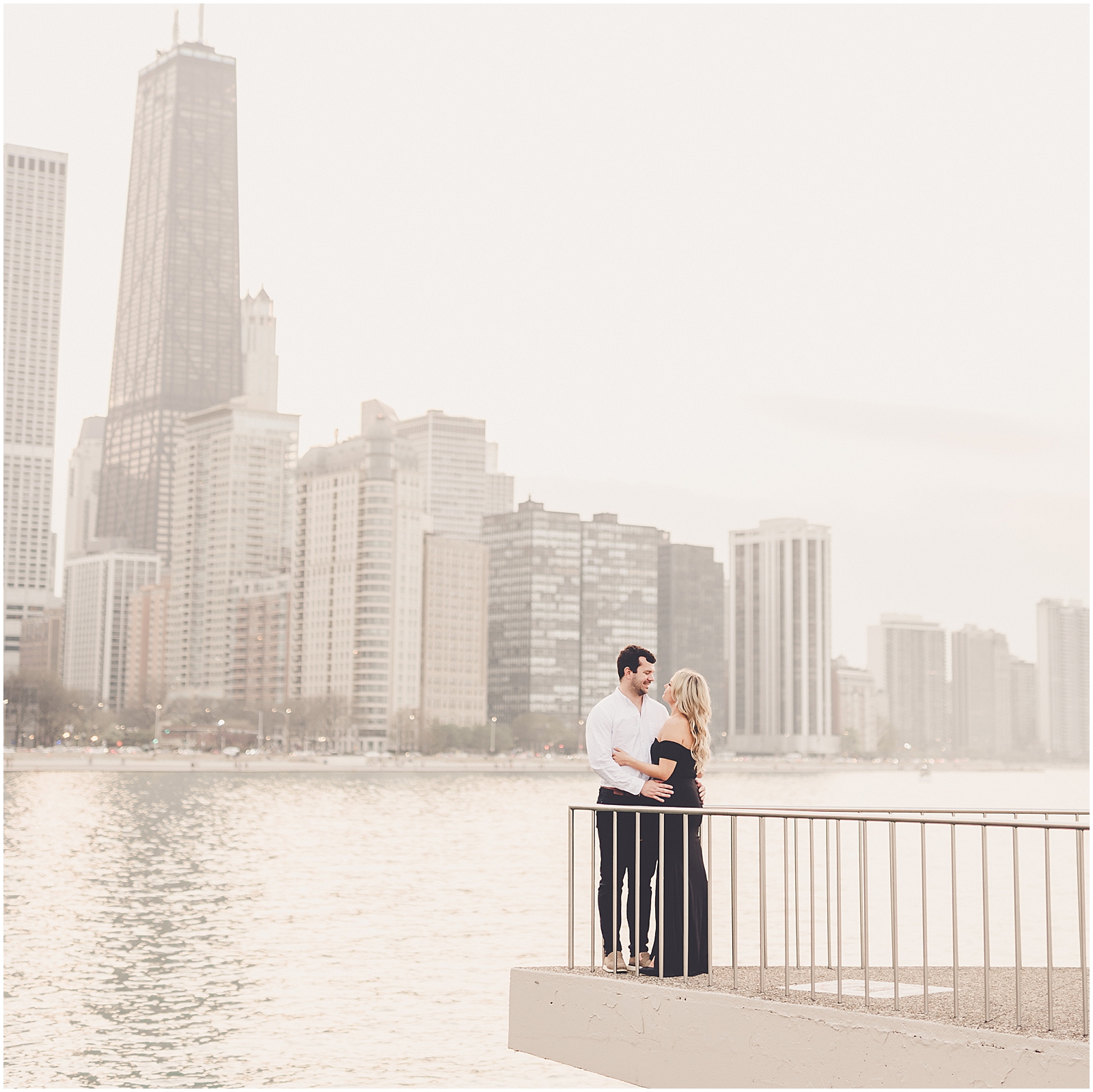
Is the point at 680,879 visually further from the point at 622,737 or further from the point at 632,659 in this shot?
the point at 632,659

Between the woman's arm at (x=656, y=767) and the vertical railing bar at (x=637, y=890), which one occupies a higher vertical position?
the woman's arm at (x=656, y=767)

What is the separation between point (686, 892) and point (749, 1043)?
972 mm

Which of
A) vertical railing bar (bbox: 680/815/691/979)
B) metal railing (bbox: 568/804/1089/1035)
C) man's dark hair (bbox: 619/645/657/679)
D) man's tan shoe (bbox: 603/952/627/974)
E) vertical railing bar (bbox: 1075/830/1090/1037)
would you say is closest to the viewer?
vertical railing bar (bbox: 1075/830/1090/1037)

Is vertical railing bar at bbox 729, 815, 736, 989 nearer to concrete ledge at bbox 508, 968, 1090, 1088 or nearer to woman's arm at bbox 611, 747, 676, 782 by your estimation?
concrete ledge at bbox 508, 968, 1090, 1088

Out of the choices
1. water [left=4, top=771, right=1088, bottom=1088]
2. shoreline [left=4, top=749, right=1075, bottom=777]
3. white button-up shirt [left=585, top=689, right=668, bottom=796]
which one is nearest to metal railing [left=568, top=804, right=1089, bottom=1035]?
white button-up shirt [left=585, top=689, right=668, bottom=796]

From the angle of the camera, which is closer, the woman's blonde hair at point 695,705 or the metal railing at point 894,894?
the metal railing at point 894,894

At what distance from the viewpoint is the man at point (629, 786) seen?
29.2ft

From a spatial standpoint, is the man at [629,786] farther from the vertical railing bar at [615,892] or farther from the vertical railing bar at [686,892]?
the vertical railing bar at [686,892]

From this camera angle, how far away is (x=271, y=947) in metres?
28.8

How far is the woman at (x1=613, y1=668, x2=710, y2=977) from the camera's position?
8.69 meters

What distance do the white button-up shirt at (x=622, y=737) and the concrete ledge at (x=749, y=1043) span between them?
1288 millimetres

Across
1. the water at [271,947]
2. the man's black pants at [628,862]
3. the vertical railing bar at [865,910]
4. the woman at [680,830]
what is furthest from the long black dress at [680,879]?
the water at [271,947]

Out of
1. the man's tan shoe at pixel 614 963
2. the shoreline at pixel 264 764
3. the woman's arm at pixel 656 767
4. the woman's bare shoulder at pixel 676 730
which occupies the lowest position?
the shoreline at pixel 264 764

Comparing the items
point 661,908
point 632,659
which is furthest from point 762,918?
point 632,659
